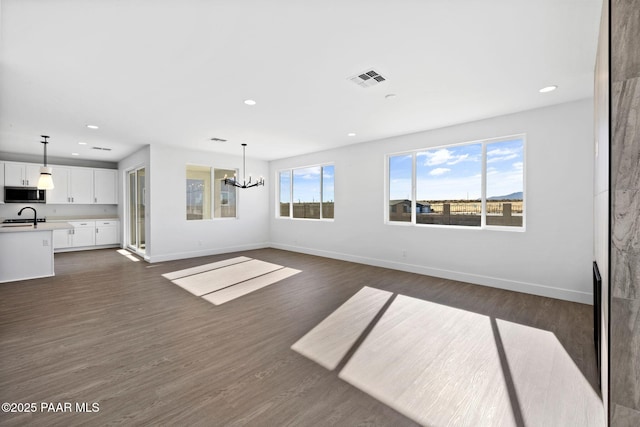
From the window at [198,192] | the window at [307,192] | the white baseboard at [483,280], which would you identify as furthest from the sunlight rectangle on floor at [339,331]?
the window at [198,192]

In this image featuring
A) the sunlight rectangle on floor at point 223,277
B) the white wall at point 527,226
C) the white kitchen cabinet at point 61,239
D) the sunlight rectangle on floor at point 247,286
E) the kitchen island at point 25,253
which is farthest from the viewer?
the white kitchen cabinet at point 61,239

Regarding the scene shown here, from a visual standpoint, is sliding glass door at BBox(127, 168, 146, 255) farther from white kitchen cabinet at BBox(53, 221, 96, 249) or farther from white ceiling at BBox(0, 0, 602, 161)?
white ceiling at BBox(0, 0, 602, 161)

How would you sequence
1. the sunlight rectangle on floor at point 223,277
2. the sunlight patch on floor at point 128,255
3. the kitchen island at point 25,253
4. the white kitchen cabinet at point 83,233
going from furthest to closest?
the white kitchen cabinet at point 83,233 < the sunlight patch on floor at point 128,255 < the kitchen island at point 25,253 < the sunlight rectangle on floor at point 223,277

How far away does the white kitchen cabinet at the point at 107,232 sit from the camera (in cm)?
853

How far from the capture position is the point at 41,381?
2160 millimetres

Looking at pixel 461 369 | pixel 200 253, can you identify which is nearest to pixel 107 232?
pixel 200 253

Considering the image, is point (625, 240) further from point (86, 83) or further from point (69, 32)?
point (86, 83)

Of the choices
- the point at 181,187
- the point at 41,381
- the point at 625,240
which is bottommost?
the point at 41,381

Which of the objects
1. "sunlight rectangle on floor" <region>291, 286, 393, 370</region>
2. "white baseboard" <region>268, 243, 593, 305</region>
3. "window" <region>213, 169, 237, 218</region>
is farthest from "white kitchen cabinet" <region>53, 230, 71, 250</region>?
"sunlight rectangle on floor" <region>291, 286, 393, 370</region>

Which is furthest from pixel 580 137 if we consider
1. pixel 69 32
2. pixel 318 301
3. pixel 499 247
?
pixel 69 32

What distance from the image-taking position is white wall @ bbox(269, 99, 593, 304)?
3.82 m

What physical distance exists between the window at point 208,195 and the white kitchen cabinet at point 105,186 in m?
3.50

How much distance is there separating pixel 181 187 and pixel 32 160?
15.4ft

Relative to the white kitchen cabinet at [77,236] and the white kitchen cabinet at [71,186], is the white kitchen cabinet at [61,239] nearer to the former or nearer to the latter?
the white kitchen cabinet at [77,236]
